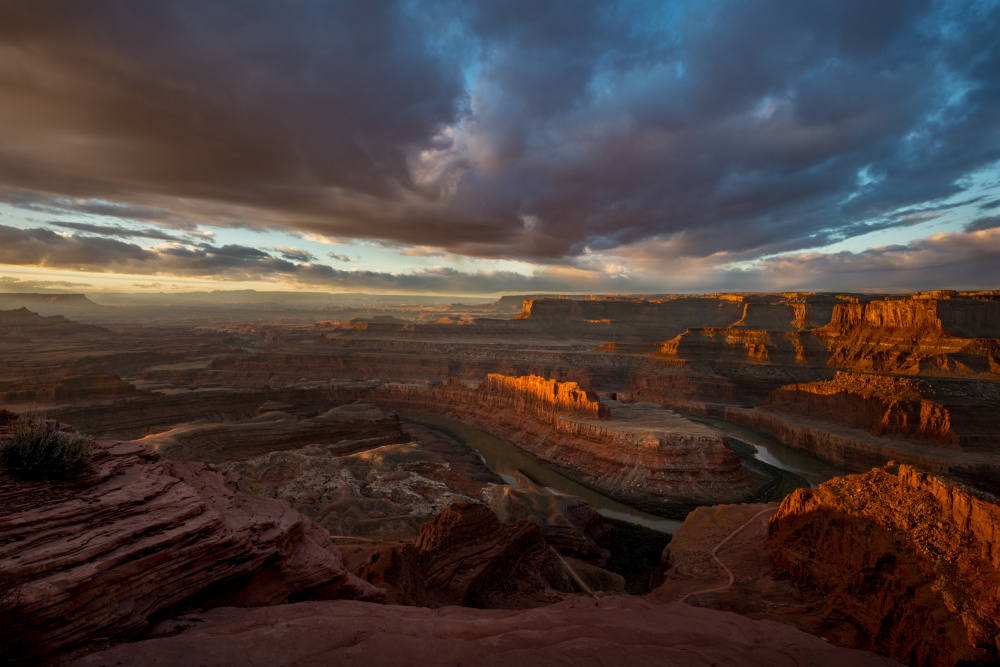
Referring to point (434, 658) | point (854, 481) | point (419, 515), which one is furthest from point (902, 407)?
point (434, 658)

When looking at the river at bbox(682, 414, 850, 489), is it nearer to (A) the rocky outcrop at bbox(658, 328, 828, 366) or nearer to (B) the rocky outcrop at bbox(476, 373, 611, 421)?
(B) the rocky outcrop at bbox(476, 373, 611, 421)

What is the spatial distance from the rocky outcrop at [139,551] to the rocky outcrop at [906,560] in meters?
13.5

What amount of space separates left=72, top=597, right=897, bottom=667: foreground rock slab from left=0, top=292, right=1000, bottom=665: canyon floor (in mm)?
69

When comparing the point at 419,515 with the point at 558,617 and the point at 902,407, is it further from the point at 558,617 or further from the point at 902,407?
the point at 902,407

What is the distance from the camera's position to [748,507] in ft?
77.3

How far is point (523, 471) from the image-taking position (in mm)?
38719

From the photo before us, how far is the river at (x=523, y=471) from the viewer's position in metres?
29.5

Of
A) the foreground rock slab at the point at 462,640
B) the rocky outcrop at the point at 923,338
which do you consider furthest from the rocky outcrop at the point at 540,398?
the rocky outcrop at the point at 923,338

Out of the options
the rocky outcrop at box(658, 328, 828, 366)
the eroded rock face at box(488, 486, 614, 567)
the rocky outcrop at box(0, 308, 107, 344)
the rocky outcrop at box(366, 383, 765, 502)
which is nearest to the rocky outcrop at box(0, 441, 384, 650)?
the eroded rock face at box(488, 486, 614, 567)

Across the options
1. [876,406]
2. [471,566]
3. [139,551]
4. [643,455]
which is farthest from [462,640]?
[876,406]

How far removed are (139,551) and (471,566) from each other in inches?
431

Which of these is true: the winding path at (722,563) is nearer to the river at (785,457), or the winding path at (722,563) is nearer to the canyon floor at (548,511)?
the canyon floor at (548,511)

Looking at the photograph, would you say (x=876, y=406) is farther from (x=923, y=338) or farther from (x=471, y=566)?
(x=471, y=566)

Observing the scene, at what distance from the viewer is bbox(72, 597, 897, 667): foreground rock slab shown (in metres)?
5.93
